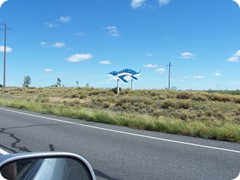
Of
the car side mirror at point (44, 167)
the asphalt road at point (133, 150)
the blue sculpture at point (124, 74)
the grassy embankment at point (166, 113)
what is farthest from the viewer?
the blue sculpture at point (124, 74)

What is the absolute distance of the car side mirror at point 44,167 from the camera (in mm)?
2383

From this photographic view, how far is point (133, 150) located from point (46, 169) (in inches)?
248

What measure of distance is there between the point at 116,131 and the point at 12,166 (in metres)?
10.1

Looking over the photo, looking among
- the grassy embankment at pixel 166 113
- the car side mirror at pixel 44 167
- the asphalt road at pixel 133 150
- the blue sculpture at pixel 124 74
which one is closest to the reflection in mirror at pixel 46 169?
the car side mirror at pixel 44 167

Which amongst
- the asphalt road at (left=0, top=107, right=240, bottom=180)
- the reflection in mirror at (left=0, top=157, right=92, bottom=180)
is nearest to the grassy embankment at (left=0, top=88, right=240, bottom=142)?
the asphalt road at (left=0, top=107, right=240, bottom=180)

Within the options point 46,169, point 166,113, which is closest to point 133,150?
point 46,169

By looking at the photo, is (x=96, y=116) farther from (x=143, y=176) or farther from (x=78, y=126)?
(x=143, y=176)

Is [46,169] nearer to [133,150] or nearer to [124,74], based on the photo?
[133,150]

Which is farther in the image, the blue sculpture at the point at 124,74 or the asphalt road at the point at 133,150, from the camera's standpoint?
the blue sculpture at the point at 124,74

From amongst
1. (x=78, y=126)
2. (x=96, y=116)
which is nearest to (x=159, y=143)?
(x=78, y=126)

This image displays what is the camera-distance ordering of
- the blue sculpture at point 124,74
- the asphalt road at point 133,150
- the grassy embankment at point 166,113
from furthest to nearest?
the blue sculpture at point 124,74
the grassy embankment at point 166,113
the asphalt road at point 133,150

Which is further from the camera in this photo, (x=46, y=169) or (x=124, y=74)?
(x=124, y=74)

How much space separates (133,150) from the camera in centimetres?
877

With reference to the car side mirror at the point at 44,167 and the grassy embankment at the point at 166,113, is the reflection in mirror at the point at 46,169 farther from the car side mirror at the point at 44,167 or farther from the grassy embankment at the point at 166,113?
the grassy embankment at the point at 166,113
